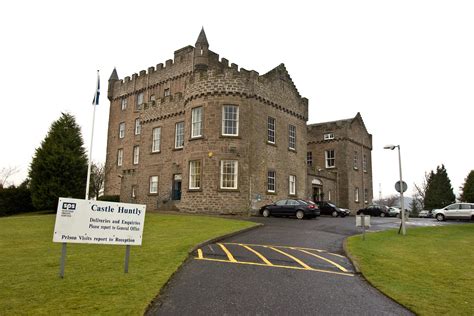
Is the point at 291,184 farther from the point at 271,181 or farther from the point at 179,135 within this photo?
the point at 179,135

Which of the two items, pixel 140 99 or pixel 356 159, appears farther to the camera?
pixel 140 99

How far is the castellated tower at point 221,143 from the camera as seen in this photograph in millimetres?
26953

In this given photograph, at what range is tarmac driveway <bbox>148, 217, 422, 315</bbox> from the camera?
254 inches

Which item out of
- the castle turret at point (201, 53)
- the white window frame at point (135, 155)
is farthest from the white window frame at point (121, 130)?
the castle turret at point (201, 53)

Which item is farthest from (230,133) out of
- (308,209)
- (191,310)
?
(191,310)

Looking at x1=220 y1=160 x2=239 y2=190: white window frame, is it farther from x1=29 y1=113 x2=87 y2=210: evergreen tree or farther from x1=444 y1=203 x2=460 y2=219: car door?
x1=444 y1=203 x2=460 y2=219: car door

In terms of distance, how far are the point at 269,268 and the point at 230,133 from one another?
18785mm

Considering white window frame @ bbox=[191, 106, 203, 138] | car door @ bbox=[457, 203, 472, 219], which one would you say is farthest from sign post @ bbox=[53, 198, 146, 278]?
car door @ bbox=[457, 203, 472, 219]

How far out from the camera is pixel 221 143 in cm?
2714

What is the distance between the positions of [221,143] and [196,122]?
2.97 m

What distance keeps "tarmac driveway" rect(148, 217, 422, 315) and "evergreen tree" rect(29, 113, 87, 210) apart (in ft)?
86.4

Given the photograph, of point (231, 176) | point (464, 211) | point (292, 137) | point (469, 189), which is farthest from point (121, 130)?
point (469, 189)

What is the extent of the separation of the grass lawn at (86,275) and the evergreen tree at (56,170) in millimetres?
21002

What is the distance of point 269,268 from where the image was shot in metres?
9.45
